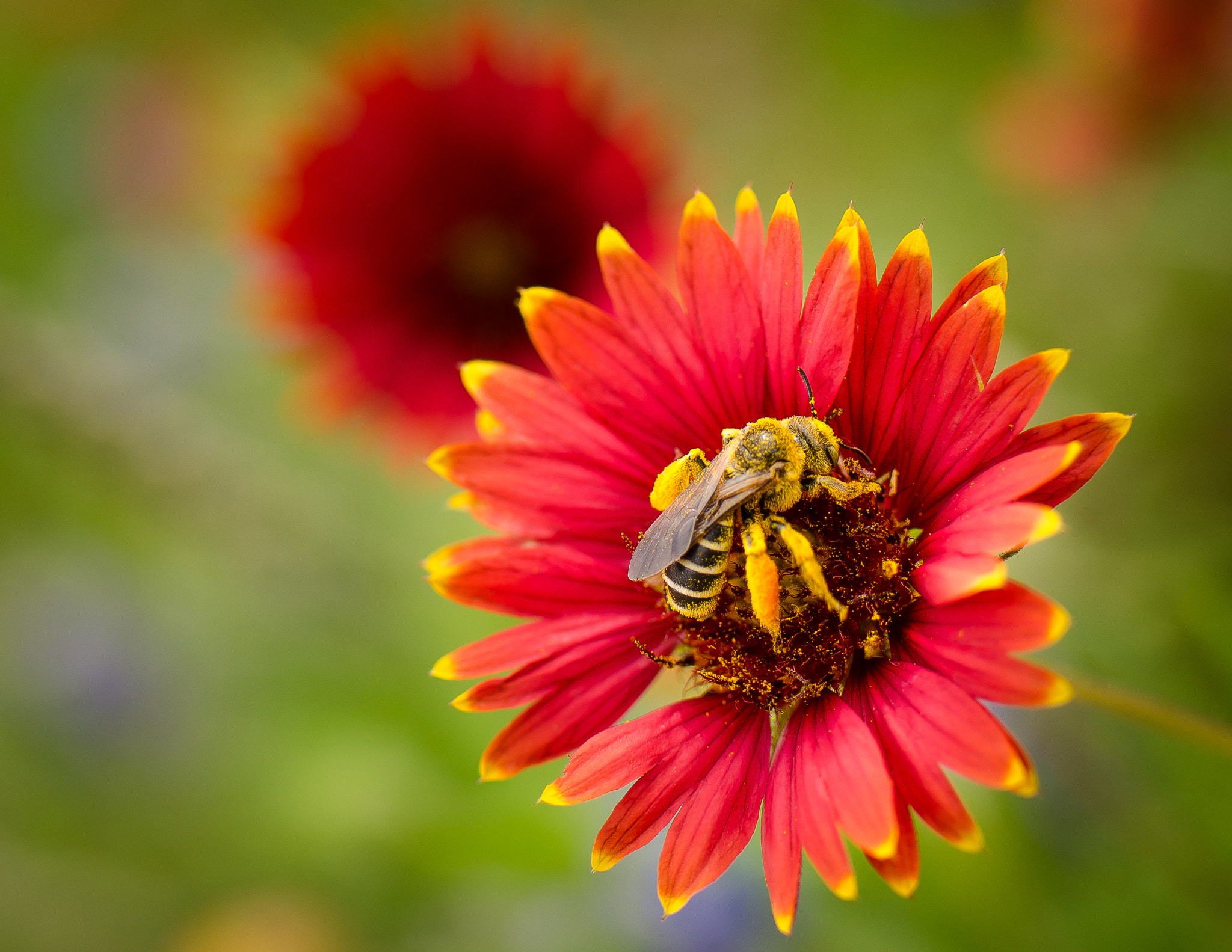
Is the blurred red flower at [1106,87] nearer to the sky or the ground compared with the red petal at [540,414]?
nearer to the sky

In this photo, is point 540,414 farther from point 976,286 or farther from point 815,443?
point 976,286

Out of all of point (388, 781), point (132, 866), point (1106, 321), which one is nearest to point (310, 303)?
point (388, 781)

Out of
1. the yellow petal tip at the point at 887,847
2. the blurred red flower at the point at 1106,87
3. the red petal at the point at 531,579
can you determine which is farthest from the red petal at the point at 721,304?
the blurred red flower at the point at 1106,87

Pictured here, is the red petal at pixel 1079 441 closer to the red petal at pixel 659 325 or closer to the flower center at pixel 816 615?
the flower center at pixel 816 615

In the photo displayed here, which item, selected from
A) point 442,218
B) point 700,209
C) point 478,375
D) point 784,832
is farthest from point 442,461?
point 442,218

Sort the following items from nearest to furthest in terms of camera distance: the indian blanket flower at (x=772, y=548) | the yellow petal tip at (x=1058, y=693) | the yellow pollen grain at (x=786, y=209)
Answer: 1. the yellow petal tip at (x=1058, y=693)
2. the indian blanket flower at (x=772, y=548)
3. the yellow pollen grain at (x=786, y=209)

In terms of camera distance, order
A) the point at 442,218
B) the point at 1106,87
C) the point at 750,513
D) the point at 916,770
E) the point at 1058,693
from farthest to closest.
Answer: the point at 1106,87 → the point at 442,218 → the point at 750,513 → the point at 916,770 → the point at 1058,693

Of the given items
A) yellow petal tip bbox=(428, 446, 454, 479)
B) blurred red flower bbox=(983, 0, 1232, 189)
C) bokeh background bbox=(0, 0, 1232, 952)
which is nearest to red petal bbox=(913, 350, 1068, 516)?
yellow petal tip bbox=(428, 446, 454, 479)
